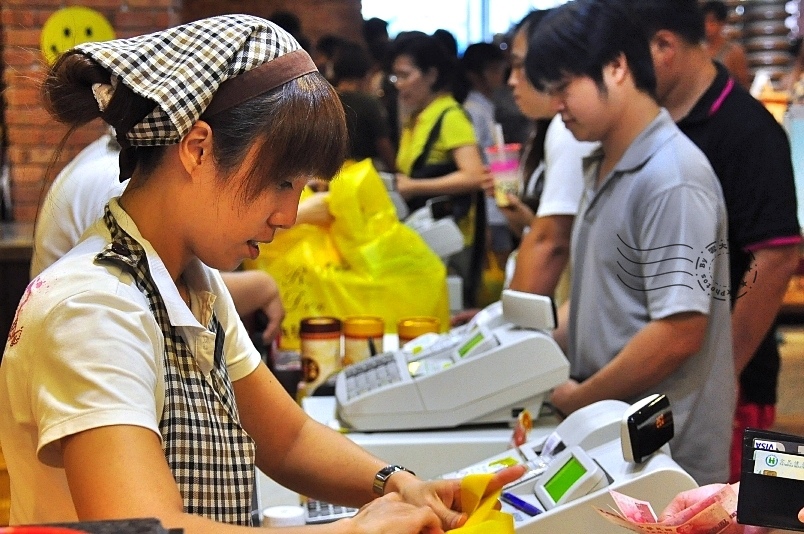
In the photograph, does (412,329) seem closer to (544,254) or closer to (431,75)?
(544,254)

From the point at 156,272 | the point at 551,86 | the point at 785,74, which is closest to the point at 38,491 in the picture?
the point at 156,272

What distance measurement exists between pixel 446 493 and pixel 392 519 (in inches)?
8.8

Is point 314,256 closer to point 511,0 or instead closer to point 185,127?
point 185,127

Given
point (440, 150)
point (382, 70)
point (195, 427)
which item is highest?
point (195, 427)

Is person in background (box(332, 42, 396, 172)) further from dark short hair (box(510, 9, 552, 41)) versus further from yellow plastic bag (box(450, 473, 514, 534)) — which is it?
yellow plastic bag (box(450, 473, 514, 534))

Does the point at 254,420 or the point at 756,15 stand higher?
the point at 254,420

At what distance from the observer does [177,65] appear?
1.25 m

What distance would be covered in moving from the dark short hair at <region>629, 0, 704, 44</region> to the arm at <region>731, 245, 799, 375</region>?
62cm

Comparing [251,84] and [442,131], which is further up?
[251,84]

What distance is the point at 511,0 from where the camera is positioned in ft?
40.3

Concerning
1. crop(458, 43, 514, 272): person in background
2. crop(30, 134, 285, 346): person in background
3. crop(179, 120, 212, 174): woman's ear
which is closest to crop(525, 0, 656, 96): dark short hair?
crop(30, 134, 285, 346): person in background

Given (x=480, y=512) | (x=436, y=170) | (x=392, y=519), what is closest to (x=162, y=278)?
(x=392, y=519)

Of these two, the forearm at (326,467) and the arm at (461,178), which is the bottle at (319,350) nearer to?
the forearm at (326,467)

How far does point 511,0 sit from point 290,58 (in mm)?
11437
